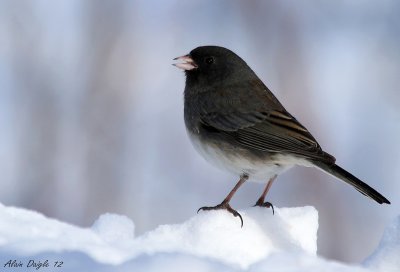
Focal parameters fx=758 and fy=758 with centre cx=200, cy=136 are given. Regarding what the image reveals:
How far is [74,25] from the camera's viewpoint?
19.2 ft

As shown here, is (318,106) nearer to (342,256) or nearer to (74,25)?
(342,256)

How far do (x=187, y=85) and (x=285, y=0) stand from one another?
2650 millimetres

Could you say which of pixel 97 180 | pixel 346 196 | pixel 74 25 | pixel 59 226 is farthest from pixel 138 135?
pixel 59 226

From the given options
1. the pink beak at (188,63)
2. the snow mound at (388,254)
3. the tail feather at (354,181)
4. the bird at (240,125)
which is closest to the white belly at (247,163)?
the bird at (240,125)

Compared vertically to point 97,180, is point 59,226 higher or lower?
higher

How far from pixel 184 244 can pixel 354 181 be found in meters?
0.87

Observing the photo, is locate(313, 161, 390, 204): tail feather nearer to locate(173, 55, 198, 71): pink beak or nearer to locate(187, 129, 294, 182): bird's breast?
locate(187, 129, 294, 182): bird's breast

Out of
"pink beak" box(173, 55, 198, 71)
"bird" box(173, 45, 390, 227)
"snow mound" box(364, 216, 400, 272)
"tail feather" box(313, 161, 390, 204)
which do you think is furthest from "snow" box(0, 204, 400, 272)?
"pink beak" box(173, 55, 198, 71)

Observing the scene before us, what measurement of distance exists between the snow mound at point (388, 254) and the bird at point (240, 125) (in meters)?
0.63

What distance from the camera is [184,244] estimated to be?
2.25 meters

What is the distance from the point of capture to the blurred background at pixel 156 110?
4.80 metres

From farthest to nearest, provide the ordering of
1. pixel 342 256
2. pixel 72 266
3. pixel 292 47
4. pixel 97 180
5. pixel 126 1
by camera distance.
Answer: pixel 126 1 < pixel 292 47 < pixel 97 180 < pixel 342 256 < pixel 72 266

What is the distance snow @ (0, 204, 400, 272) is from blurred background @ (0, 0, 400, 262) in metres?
2.13

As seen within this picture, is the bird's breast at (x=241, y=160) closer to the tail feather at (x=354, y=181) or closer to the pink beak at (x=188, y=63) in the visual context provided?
the tail feather at (x=354, y=181)
